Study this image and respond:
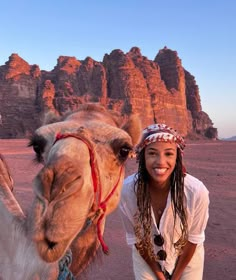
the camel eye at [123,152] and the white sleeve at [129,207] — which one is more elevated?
the camel eye at [123,152]

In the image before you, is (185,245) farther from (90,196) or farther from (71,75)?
(71,75)

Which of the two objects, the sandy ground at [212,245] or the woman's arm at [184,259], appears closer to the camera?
the woman's arm at [184,259]

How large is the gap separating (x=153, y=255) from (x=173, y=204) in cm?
57

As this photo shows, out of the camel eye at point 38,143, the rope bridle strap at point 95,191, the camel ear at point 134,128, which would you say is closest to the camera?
the rope bridle strap at point 95,191

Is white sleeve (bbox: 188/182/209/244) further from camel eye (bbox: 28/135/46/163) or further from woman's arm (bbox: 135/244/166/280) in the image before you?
camel eye (bbox: 28/135/46/163)

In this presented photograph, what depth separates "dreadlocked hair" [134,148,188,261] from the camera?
2930 mm

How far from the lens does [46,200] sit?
190 centimetres

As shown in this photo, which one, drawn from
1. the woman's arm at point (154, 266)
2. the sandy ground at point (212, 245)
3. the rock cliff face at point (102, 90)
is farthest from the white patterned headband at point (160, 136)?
the rock cliff face at point (102, 90)

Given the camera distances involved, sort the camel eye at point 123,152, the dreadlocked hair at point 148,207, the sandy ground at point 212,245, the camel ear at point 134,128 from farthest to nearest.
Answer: the sandy ground at point 212,245 < the camel ear at point 134,128 < the dreadlocked hair at point 148,207 < the camel eye at point 123,152

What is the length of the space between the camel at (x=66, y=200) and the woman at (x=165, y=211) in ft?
1.11

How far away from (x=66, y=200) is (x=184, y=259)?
5.43ft

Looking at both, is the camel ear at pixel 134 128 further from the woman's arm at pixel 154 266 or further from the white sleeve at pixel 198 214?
the woman's arm at pixel 154 266

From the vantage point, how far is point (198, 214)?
3.04 meters

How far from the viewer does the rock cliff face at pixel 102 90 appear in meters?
74.8
